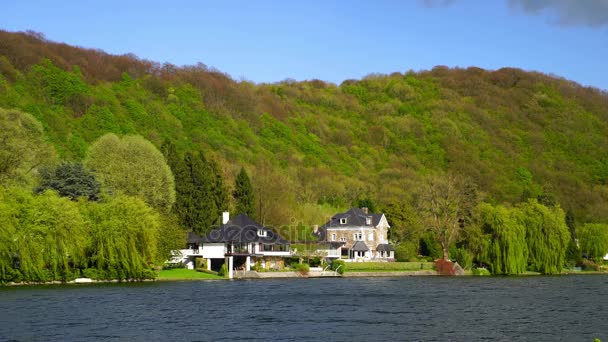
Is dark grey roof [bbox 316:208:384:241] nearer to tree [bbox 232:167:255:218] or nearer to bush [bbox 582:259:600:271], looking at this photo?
tree [bbox 232:167:255:218]

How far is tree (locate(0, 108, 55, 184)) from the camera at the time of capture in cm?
8150

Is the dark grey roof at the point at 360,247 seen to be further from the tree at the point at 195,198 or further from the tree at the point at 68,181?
the tree at the point at 68,181

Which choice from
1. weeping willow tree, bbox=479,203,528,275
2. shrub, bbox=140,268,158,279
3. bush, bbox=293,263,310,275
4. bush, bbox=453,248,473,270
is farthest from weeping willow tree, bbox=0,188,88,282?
weeping willow tree, bbox=479,203,528,275

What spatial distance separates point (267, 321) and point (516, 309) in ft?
59.7

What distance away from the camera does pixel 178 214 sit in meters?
96.6

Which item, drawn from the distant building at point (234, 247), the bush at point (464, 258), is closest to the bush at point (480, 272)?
the bush at point (464, 258)

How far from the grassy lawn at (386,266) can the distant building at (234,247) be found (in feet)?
32.1

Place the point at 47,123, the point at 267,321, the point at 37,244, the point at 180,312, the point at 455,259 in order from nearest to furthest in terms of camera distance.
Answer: the point at 267,321 → the point at 180,312 → the point at 37,244 → the point at 455,259 → the point at 47,123

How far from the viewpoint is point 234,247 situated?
302 feet

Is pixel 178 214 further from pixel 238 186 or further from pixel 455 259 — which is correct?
pixel 455 259

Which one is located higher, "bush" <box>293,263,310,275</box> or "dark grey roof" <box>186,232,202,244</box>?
"dark grey roof" <box>186,232,202,244</box>

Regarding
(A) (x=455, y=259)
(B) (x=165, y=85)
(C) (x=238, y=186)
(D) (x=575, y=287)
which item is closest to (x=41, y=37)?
(B) (x=165, y=85)

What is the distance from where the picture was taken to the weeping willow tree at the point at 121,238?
69500 mm

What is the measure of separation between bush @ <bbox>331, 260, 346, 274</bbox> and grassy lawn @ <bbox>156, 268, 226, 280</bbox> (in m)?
16.6
